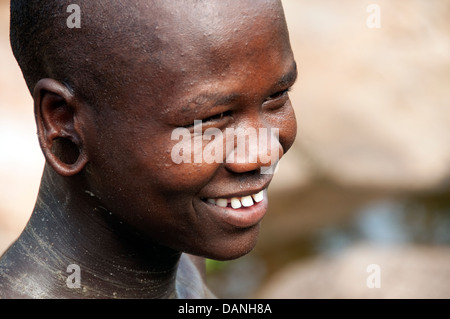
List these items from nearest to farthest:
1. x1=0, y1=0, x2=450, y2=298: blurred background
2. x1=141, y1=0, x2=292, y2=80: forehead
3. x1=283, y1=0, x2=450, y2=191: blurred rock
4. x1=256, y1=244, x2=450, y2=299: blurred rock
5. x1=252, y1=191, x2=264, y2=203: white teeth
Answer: x1=141, y1=0, x2=292, y2=80: forehead
x1=252, y1=191, x2=264, y2=203: white teeth
x1=256, y1=244, x2=450, y2=299: blurred rock
x1=0, y1=0, x2=450, y2=298: blurred background
x1=283, y1=0, x2=450, y2=191: blurred rock

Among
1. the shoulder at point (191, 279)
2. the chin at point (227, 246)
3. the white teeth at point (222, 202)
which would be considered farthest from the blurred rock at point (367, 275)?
the white teeth at point (222, 202)

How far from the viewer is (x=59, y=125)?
2.35 metres

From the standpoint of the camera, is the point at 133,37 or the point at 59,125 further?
the point at 59,125

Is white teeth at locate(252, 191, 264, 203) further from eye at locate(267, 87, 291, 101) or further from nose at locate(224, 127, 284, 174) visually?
eye at locate(267, 87, 291, 101)

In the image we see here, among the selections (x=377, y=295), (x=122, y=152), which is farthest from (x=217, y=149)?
(x=377, y=295)

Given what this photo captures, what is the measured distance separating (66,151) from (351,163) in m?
5.69

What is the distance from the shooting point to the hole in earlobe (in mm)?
2365

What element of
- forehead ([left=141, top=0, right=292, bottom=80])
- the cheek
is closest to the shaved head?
forehead ([left=141, top=0, right=292, bottom=80])

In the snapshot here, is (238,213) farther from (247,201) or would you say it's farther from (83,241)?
(83,241)

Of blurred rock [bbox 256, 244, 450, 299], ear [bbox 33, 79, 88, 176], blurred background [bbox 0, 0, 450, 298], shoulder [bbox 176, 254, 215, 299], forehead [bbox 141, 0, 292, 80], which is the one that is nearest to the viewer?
forehead [bbox 141, 0, 292, 80]

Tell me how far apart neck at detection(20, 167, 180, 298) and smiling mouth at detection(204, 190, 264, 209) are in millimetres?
331

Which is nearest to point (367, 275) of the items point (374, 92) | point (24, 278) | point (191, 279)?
point (374, 92)

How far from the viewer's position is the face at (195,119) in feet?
7.09

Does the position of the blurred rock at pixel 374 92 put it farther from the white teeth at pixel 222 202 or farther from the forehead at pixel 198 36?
the forehead at pixel 198 36
